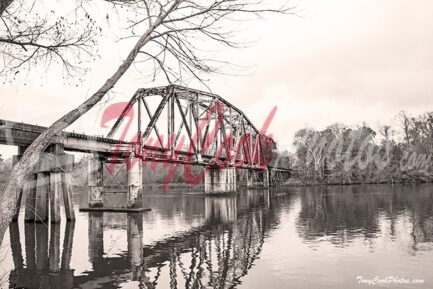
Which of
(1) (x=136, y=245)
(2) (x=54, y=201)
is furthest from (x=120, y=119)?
(1) (x=136, y=245)

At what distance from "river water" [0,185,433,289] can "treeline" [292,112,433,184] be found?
73455 mm

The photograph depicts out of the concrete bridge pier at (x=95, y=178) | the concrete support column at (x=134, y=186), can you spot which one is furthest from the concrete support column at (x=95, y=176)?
the concrete support column at (x=134, y=186)

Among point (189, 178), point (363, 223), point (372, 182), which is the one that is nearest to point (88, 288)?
point (363, 223)

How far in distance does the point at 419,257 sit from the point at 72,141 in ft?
72.1

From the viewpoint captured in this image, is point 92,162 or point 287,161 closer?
point 92,162

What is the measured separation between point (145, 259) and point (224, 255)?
2.72 m

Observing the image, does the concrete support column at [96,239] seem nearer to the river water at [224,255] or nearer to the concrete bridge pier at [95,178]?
the river water at [224,255]

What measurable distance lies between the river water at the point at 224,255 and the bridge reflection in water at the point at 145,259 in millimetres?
29

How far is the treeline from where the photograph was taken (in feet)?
300

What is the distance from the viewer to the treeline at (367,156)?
91312mm

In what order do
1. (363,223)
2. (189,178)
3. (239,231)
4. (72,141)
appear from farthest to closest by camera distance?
(189,178), (72,141), (363,223), (239,231)

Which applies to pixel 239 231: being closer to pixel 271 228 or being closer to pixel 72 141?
pixel 271 228

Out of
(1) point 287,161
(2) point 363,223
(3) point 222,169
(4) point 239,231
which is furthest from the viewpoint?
(1) point 287,161

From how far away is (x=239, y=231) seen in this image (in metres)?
20.4
